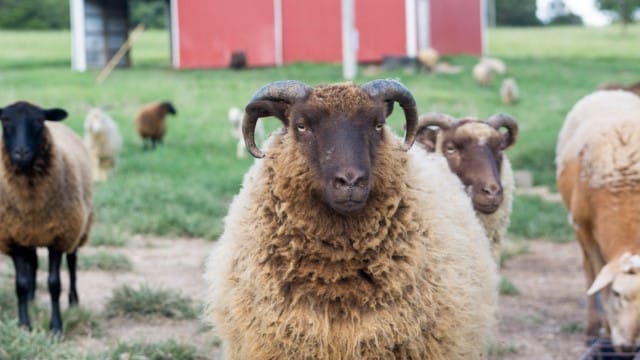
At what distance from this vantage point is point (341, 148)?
4.45 meters

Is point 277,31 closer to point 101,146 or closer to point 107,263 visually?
point 101,146

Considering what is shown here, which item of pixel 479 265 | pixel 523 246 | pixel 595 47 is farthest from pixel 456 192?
pixel 595 47

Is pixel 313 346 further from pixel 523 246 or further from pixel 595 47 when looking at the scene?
pixel 595 47

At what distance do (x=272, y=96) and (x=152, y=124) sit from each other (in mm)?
14278

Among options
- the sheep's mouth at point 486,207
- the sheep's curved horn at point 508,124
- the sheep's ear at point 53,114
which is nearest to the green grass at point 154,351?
the sheep's mouth at point 486,207

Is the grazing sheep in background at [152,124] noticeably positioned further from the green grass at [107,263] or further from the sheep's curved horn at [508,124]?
the sheep's curved horn at [508,124]

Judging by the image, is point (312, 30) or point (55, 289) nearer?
point (55, 289)

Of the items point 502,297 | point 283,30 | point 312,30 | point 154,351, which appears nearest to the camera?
point 154,351

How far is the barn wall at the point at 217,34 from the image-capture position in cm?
3195

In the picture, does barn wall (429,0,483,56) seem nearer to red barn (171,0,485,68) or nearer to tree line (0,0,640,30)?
red barn (171,0,485,68)

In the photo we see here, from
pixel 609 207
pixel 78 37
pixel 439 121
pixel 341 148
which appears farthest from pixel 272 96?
pixel 78 37

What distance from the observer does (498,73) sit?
29.6 meters

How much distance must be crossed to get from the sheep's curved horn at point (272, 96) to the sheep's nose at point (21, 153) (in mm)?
3607

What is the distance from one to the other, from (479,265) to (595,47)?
40842 millimetres
